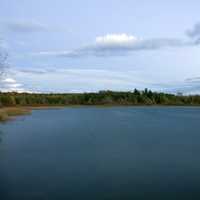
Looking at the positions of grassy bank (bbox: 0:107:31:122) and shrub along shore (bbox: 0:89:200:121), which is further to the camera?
shrub along shore (bbox: 0:89:200:121)

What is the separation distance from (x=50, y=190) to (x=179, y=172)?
4630 millimetres

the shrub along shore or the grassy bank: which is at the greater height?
the shrub along shore

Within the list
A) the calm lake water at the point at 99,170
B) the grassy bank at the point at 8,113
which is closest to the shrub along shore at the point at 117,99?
the grassy bank at the point at 8,113

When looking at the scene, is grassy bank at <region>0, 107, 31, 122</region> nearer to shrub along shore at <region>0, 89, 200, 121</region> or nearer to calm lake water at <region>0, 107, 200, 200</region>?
calm lake water at <region>0, 107, 200, 200</region>

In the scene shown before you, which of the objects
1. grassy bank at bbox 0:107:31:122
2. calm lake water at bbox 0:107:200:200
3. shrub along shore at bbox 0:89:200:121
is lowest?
calm lake water at bbox 0:107:200:200

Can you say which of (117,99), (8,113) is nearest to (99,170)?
(8,113)

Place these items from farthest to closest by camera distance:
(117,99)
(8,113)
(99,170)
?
1. (117,99)
2. (8,113)
3. (99,170)

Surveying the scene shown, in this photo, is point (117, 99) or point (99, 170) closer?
point (99, 170)

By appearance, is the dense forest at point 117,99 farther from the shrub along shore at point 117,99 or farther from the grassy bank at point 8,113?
the grassy bank at point 8,113

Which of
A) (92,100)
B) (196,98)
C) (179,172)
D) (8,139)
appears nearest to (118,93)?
(92,100)

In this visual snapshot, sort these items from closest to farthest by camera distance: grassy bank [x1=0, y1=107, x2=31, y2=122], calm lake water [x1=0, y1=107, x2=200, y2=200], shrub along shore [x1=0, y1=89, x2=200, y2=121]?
calm lake water [x1=0, y1=107, x2=200, y2=200], grassy bank [x1=0, y1=107, x2=31, y2=122], shrub along shore [x1=0, y1=89, x2=200, y2=121]

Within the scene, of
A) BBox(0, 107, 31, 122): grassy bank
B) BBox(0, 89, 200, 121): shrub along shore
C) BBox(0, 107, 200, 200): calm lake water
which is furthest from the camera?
BBox(0, 89, 200, 121): shrub along shore

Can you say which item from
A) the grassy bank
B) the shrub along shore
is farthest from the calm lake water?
the shrub along shore

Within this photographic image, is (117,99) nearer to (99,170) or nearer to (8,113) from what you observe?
(8,113)
